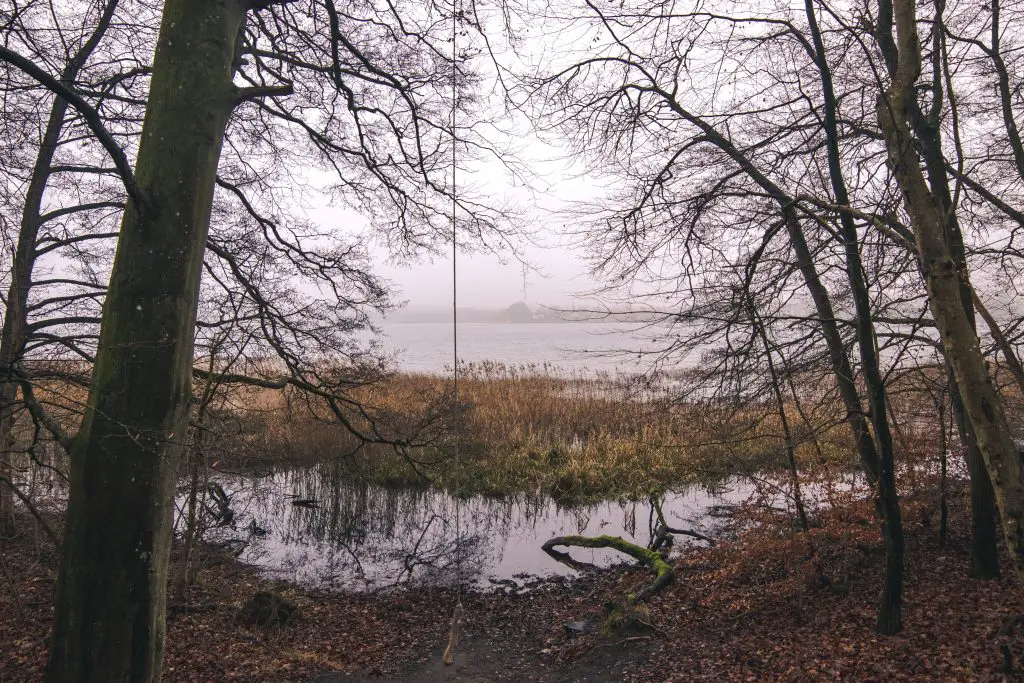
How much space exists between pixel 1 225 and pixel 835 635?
8.26 meters

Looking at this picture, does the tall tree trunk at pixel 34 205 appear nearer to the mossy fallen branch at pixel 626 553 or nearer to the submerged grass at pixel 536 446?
the submerged grass at pixel 536 446

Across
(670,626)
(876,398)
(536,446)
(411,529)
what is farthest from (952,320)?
(536,446)

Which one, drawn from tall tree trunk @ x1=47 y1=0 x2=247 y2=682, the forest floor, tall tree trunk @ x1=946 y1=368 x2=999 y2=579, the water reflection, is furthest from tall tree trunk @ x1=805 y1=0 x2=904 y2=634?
tall tree trunk @ x1=47 y1=0 x2=247 y2=682

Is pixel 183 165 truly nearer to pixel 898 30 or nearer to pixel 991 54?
pixel 898 30

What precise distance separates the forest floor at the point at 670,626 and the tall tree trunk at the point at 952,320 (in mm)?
1542

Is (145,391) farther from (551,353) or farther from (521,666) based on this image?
(551,353)

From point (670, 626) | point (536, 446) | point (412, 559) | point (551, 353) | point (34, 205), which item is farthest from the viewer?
point (551, 353)

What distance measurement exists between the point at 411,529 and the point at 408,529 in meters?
0.05

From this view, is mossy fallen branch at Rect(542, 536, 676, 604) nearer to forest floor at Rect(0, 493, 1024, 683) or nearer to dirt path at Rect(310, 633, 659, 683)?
forest floor at Rect(0, 493, 1024, 683)

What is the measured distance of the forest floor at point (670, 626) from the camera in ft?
17.0

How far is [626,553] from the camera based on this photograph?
9.83 metres

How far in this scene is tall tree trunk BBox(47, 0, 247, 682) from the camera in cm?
304

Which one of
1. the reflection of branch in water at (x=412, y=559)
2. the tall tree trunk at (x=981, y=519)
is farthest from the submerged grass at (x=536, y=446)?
the tall tree trunk at (x=981, y=519)

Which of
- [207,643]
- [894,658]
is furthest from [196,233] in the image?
[894,658]
